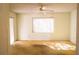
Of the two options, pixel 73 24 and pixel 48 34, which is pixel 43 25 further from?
pixel 73 24

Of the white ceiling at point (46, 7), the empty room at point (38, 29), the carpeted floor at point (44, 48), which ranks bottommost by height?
the carpeted floor at point (44, 48)

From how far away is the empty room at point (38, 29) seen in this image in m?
1.72

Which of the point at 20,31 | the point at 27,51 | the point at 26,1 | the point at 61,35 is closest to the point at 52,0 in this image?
the point at 26,1

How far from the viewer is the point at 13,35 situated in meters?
1.79

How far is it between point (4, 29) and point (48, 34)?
0.62 metres

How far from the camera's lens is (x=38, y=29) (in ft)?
6.01

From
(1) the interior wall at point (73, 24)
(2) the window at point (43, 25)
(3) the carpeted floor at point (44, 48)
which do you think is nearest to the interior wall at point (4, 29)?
(3) the carpeted floor at point (44, 48)

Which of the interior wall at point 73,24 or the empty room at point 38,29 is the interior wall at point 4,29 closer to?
the empty room at point 38,29

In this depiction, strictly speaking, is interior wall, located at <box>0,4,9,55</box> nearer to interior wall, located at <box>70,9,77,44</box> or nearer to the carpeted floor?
the carpeted floor

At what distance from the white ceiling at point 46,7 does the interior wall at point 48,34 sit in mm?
72

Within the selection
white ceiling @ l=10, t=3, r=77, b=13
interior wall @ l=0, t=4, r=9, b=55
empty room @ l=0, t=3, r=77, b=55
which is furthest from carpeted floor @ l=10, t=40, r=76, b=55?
white ceiling @ l=10, t=3, r=77, b=13

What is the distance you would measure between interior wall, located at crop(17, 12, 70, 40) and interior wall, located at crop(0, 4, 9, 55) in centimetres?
17
